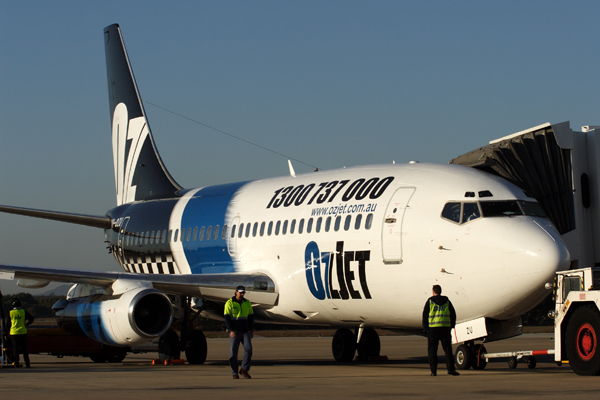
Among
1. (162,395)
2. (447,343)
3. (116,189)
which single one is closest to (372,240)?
(447,343)

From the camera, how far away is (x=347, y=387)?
1112 cm

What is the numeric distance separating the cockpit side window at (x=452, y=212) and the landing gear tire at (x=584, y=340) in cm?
270

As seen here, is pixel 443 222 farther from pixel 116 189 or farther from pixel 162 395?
pixel 116 189

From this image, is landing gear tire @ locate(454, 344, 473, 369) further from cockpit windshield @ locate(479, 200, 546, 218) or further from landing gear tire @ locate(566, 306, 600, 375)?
cockpit windshield @ locate(479, 200, 546, 218)

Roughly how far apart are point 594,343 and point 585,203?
14.4 feet

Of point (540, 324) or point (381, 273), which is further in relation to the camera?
point (540, 324)

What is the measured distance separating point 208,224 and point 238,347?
279 inches

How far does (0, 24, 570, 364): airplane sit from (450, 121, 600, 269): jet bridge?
126 centimetres


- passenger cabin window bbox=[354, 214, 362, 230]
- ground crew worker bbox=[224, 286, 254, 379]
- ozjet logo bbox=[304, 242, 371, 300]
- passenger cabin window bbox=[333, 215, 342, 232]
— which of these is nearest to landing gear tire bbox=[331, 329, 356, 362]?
ozjet logo bbox=[304, 242, 371, 300]

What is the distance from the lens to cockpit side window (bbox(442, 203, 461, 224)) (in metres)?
14.2

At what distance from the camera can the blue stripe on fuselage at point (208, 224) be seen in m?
19.6

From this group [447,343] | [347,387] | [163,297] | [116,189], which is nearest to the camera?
[347,387]

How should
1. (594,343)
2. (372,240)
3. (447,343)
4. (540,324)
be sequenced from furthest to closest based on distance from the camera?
(540,324)
(372,240)
(447,343)
(594,343)

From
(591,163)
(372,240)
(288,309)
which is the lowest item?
(288,309)
